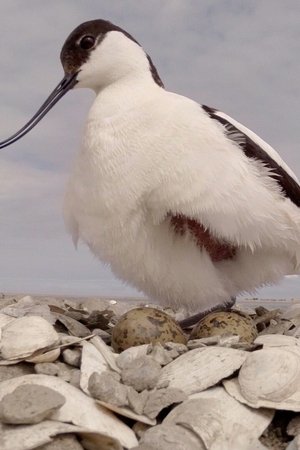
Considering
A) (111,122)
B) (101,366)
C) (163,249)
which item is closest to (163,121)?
(111,122)

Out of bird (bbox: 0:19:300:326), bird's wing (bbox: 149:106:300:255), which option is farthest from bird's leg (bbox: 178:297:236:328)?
bird's wing (bbox: 149:106:300:255)

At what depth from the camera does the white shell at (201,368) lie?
2715 mm

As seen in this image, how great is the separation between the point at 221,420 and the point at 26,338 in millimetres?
876

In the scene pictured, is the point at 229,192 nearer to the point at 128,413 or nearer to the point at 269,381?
the point at 269,381

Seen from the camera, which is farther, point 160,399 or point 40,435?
point 160,399

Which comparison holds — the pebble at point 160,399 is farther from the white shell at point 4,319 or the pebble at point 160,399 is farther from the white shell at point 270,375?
the white shell at point 4,319

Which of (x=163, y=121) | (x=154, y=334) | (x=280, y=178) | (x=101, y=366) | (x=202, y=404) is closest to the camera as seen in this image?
(x=202, y=404)

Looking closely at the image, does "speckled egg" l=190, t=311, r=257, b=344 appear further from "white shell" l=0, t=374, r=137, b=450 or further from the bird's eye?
the bird's eye

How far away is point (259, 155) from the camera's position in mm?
3752

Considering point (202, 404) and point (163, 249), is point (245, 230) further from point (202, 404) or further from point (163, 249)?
point (202, 404)

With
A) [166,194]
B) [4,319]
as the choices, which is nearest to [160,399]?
[166,194]

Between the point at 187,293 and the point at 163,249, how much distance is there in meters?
0.34

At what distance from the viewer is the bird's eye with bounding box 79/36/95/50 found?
3.91m

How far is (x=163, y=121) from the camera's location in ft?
11.6
